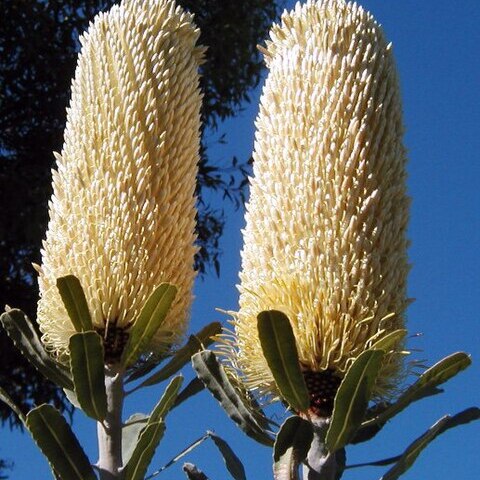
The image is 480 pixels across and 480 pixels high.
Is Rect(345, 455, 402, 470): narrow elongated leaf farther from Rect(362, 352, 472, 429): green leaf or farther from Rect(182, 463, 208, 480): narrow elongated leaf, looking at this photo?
Rect(182, 463, 208, 480): narrow elongated leaf

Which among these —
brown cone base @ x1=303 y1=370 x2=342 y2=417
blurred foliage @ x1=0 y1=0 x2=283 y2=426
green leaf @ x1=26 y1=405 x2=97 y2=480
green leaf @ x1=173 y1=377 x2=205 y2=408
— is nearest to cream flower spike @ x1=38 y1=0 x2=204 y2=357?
green leaf @ x1=173 y1=377 x2=205 y2=408

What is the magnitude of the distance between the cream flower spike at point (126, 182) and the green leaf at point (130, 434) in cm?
22

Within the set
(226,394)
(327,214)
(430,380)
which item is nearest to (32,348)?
(226,394)

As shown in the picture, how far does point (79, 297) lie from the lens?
2195 mm

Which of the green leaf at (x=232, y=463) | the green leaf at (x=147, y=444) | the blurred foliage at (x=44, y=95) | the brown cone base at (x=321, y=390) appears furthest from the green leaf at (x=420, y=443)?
the blurred foliage at (x=44, y=95)

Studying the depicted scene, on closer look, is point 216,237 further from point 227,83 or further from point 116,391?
point 116,391

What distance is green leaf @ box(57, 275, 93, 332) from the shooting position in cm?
217

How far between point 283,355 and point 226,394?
0.25 metres

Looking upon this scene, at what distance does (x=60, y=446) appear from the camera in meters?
2.21

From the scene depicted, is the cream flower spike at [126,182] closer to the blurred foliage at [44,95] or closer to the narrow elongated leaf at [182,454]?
the narrow elongated leaf at [182,454]

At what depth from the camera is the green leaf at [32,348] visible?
2.38 metres

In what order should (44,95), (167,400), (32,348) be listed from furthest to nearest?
1. (44,95)
2. (32,348)
3. (167,400)

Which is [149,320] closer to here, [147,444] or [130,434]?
[147,444]

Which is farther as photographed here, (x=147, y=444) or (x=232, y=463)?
(x=232, y=463)
